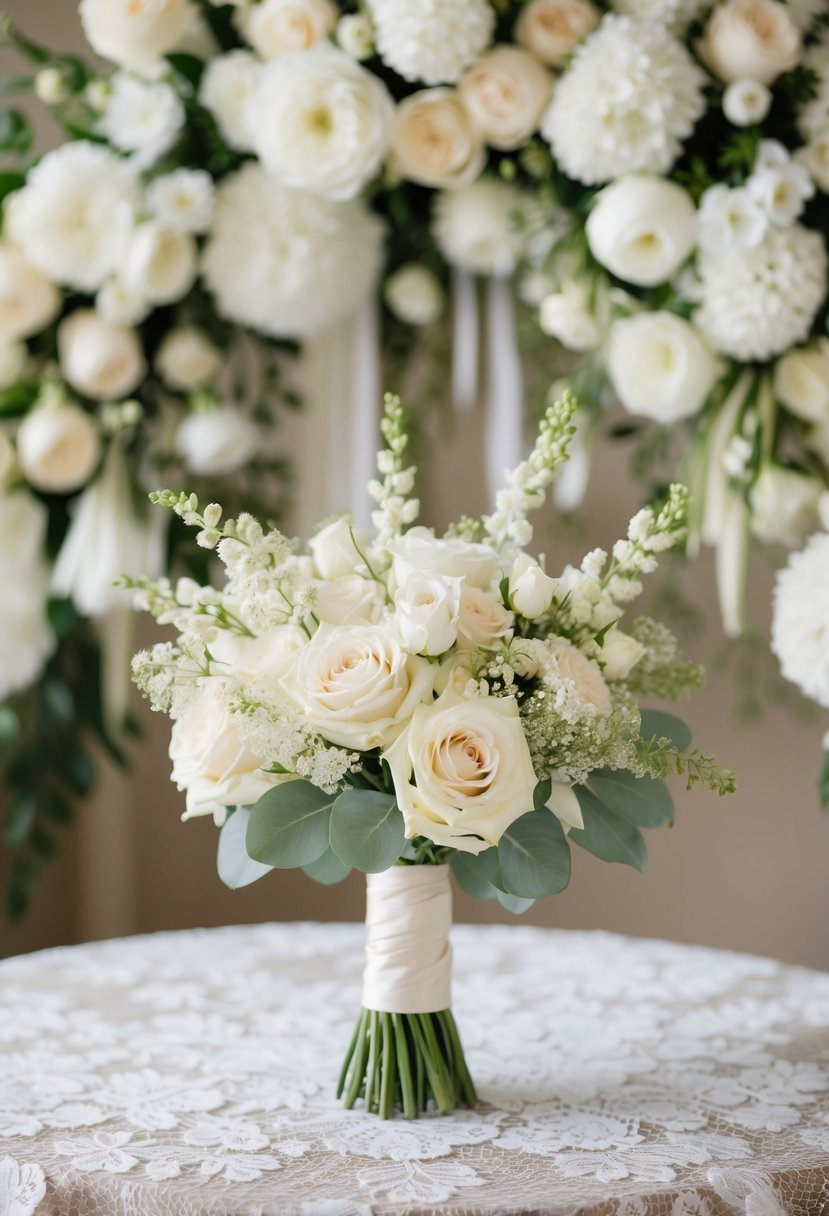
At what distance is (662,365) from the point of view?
1518mm

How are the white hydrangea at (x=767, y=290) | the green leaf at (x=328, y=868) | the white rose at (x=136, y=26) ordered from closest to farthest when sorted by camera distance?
1. the green leaf at (x=328, y=868)
2. the white hydrangea at (x=767, y=290)
3. the white rose at (x=136, y=26)

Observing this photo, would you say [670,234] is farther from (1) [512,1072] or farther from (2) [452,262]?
(1) [512,1072]

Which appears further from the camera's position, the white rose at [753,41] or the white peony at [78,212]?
the white peony at [78,212]

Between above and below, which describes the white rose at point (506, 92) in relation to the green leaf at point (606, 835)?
above

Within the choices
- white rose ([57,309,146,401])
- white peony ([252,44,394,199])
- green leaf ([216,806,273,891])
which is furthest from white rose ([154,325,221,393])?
green leaf ([216,806,273,891])

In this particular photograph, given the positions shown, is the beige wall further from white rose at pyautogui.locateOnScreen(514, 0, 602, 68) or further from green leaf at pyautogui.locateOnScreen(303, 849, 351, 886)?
green leaf at pyautogui.locateOnScreen(303, 849, 351, 886)

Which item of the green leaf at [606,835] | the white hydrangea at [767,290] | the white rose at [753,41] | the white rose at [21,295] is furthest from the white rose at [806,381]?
the white rose at [21,295]

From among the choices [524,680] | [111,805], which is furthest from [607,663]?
[111,805]

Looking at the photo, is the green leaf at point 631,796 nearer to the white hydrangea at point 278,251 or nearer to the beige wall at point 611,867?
the white hydrangea at point 278,251

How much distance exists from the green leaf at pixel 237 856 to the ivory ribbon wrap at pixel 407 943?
0.34 feet

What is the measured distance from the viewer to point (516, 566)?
1009mm

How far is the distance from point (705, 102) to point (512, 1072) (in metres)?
1.09

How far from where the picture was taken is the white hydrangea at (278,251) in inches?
63.6

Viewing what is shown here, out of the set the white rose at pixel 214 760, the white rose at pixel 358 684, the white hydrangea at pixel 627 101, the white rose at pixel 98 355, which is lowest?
the white rose at pixel 214 760
